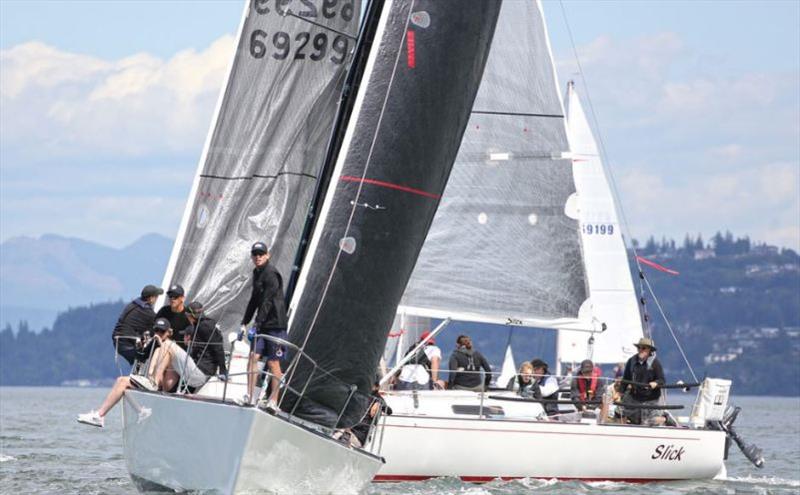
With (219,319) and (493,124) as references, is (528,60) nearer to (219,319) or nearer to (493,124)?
(493,124)

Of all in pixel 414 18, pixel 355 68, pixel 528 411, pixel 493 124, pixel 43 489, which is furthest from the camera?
pixel 493 124

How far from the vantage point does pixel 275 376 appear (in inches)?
550

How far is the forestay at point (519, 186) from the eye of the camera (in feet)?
67.7

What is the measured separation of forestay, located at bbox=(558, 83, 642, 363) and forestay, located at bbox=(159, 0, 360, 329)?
14562 mm

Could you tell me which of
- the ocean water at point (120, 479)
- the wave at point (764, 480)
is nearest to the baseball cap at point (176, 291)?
the ocean water at point (120, 479)

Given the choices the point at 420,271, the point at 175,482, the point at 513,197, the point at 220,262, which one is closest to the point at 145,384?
the point at 175,482

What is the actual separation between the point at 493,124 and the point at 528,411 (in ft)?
13.3

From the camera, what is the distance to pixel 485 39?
1527 cm

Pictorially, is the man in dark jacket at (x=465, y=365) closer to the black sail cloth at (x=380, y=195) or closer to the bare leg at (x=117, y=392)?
the black sail cloth at (x=380, y=195)

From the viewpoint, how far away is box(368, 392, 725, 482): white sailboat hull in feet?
60.4

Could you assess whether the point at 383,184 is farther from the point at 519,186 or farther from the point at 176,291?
the point at 519,186

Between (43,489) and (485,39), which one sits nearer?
(485,39)

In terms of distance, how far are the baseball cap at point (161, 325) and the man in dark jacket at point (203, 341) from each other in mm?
382

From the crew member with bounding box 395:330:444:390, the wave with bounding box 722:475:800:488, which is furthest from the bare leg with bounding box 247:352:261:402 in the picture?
the wave with bounding box 722:475:800:488
